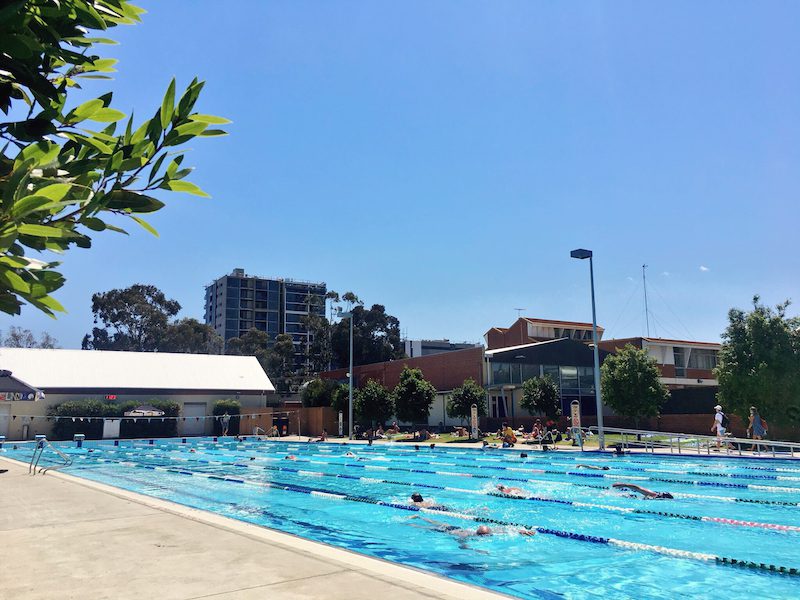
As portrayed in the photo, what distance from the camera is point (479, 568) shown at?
25.2 feet

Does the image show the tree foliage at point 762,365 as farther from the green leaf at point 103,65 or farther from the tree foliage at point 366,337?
the tree foliage at point 366,337

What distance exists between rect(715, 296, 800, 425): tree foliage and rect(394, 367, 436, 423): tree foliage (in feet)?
60.8

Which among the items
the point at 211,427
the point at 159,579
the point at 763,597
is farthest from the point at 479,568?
the point at 211,427

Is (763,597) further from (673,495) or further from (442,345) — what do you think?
(442,345)

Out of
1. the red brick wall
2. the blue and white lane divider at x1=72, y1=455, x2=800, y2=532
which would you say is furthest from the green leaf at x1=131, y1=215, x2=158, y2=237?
the red brick wall

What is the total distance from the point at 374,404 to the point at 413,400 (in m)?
A: 3.74

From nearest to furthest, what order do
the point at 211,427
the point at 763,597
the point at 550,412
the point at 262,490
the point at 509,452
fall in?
the point at 763,597
the point at 262,490
the point at 509,452
the point at 550,412
the point at 211,427

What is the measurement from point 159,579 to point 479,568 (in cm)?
406

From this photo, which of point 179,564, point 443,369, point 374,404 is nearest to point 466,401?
point 374,404

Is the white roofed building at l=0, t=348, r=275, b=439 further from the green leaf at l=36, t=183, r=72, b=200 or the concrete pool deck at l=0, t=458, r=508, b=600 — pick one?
the green leaf at l=36, t=183, r=72, b=200

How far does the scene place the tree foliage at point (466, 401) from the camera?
37.8m

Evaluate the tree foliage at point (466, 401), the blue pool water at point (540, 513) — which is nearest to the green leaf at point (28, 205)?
the blue pool water at point (540, 513)

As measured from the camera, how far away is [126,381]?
44844 millimetres

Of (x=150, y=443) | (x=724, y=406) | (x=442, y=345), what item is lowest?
(x=150, y=443)
